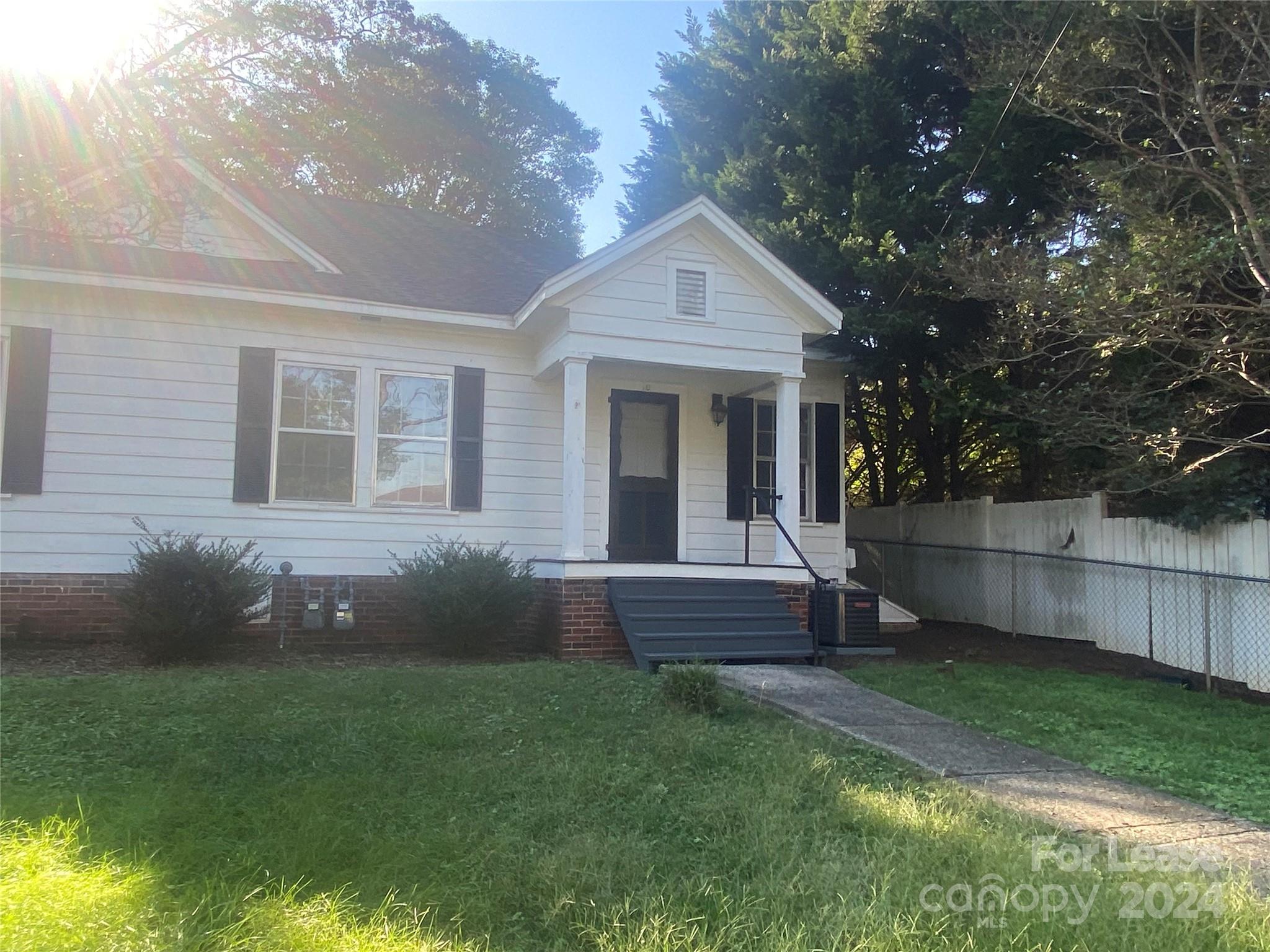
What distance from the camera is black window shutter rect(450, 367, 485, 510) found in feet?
31.7

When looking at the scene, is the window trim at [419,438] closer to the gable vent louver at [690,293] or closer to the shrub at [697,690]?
the gable vent louver at [690,293]

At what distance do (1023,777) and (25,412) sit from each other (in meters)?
8.78

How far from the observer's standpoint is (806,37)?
13031mm

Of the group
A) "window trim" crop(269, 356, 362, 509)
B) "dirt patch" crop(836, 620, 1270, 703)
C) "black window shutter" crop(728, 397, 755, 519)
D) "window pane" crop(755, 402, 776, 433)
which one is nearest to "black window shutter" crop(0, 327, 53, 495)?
"window trim" crop(269, 356, 362, 509)

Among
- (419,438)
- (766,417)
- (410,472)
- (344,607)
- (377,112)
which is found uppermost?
(377,112)

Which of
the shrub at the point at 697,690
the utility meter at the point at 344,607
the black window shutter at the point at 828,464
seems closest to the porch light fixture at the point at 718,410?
the black window shutter at the point at 828,464

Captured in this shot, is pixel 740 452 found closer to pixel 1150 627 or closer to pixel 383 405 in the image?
pixel 383 405

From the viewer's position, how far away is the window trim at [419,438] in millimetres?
9492

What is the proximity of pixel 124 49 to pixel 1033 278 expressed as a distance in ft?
27.8

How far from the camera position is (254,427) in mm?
8992

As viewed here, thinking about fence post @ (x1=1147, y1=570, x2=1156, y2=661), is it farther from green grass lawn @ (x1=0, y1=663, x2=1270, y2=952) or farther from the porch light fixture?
green grass lawn @ (x1=0, y1=663, x2=1270, y2=952)

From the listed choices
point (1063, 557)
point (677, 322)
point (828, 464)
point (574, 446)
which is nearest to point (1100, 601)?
point (1063, 557)

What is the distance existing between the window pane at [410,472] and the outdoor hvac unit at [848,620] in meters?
4.25

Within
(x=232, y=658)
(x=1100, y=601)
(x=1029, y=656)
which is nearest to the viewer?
(x=232, y=658)
